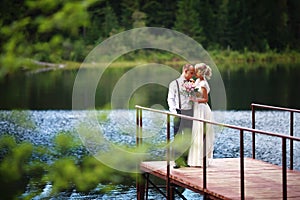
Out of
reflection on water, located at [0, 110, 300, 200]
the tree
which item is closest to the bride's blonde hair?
reflection on water, located at [0, 110, 300, 200]

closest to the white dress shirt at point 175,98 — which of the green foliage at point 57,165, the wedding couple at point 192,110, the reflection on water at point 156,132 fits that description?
the wedding couple at point 192,110

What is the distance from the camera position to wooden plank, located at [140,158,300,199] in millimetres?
7535

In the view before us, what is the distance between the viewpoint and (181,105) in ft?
30.5

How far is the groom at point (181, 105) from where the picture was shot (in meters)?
9.12

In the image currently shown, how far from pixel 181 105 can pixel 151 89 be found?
Result: 32367 millimetres

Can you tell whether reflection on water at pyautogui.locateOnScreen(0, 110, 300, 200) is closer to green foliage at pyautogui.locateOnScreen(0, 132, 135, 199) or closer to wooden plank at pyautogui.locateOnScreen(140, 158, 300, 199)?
wooden plank at pyautogui.locateOnScreen(140, 158, 300, 199)

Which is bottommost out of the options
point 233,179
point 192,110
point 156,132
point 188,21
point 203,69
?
point 156,132

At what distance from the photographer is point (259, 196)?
7.37 m

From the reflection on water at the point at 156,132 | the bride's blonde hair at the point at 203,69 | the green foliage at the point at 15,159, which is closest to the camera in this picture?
the green foliage at the point at 15,159

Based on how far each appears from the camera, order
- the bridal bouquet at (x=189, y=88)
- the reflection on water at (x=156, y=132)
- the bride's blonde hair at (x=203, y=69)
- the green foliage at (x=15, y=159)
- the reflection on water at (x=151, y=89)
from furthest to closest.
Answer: the reflection on water at (x=151, y=89)
the reflection on water at (x=156, y=132)
the bridal bouquet at (x=189, y=88)
the bride's blonde hair at (x=203, y=69)
the green foliage at (x=15, y=159)

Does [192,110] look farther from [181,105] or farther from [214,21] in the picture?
[214,21]

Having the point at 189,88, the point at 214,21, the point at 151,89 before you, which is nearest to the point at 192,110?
the point at 189,88

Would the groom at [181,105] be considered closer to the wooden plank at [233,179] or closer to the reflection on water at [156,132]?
the wooden plank at [233,179]

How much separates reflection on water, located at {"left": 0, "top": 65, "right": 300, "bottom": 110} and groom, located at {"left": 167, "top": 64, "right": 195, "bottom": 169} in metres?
15.1
